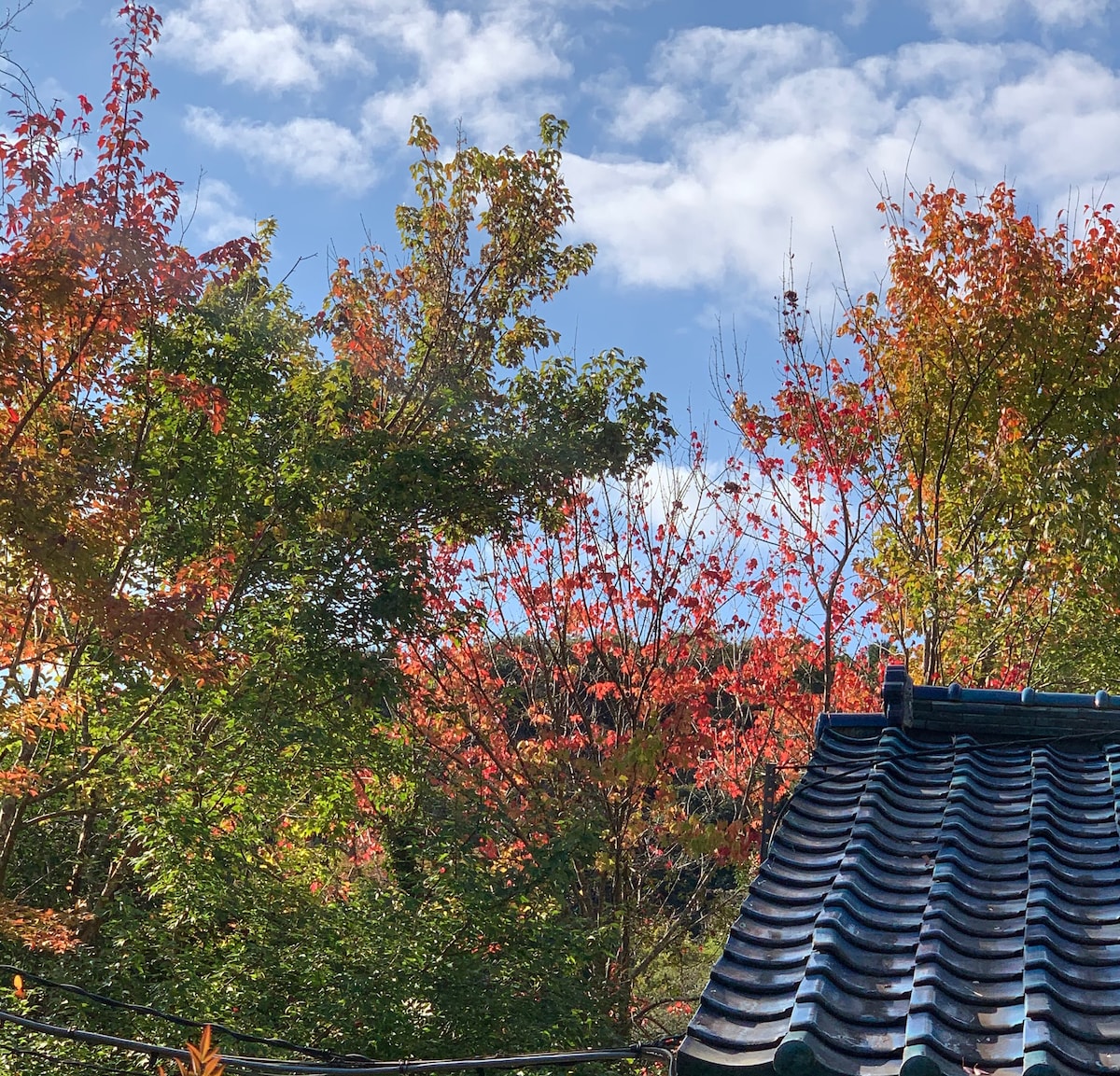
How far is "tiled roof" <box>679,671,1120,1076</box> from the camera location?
342 centimetres

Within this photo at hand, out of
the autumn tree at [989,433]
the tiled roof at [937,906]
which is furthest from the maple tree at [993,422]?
the tiled roof at [937,906]

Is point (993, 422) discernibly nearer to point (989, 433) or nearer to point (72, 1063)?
point (989, 433)

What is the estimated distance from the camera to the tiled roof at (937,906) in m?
3.42

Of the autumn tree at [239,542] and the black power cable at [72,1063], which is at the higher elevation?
the autumn tree at [239,542]

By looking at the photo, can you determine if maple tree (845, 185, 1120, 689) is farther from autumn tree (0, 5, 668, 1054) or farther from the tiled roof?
the tiled roof

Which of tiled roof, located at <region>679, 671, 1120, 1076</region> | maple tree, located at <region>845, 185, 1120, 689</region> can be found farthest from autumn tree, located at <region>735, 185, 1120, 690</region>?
tiled roof, located at <region>679, 671, 1120, 1076</region>

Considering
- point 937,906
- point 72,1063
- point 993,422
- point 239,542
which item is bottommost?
point 72,1063

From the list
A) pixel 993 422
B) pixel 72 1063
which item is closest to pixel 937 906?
pixel 72 1063

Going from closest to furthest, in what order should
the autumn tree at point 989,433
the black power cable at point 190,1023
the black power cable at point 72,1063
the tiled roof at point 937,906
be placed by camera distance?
the tiled roof at point 937,906 → the black power cable at point 190,1023 → the black power cable at point 72,1063 → the autumn tree at point 989,433

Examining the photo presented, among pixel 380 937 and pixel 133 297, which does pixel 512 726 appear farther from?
pixel 133 297

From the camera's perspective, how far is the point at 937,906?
13.5 ft

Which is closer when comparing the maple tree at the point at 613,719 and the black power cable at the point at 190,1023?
the black power cable at the point at 190,1023

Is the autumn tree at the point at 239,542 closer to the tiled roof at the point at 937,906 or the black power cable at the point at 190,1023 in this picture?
A: the black power cable at the point at 190,1023

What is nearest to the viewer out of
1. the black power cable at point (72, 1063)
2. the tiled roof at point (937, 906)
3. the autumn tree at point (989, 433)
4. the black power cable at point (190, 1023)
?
the tiled roof at point (937, 906)
